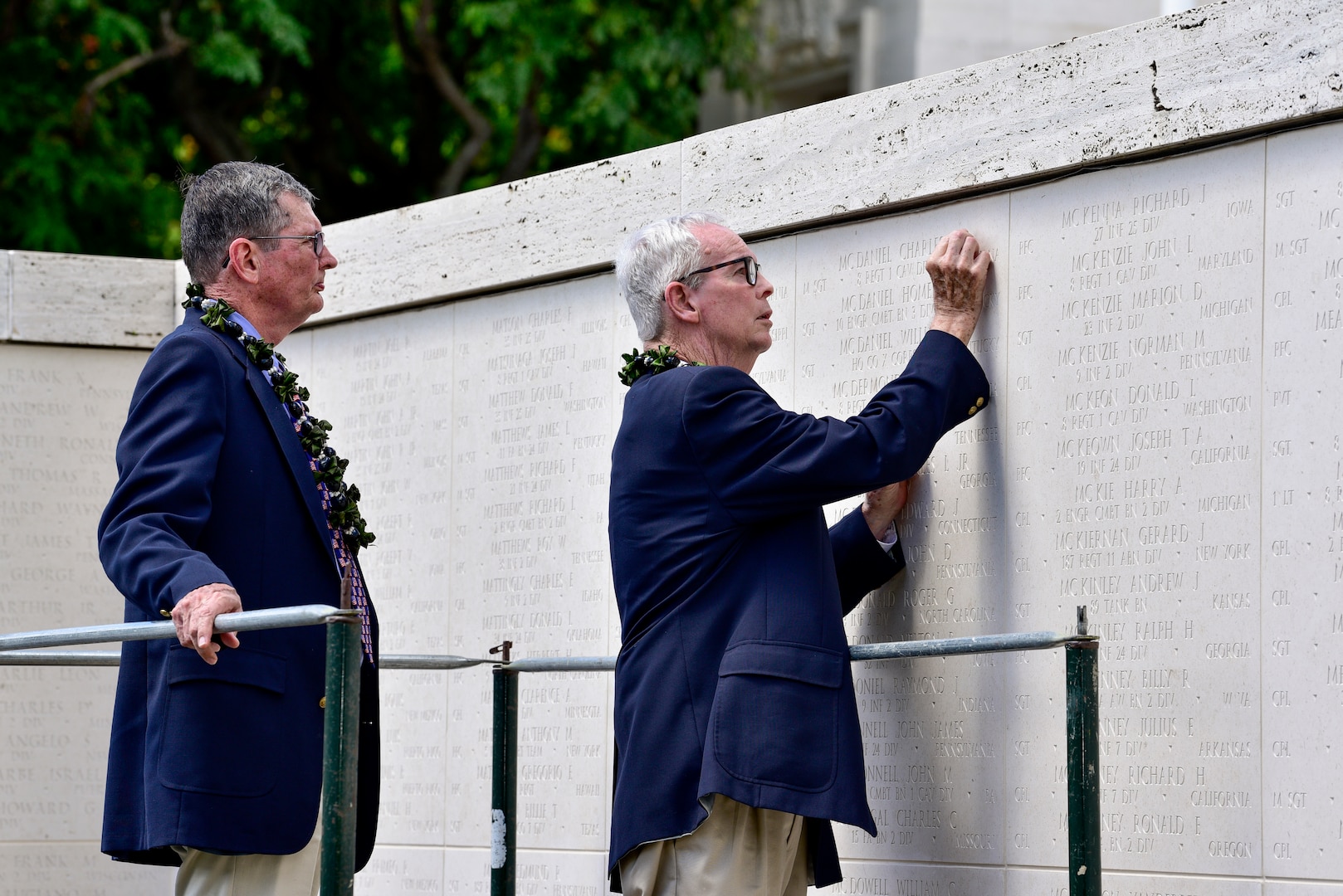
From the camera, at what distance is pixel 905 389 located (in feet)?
13.5

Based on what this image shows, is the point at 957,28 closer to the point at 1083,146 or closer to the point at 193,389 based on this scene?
the point at 1083,146

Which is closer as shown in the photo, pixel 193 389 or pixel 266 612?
pixel 266 612

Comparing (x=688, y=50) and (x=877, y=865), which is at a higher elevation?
(x=688, y=50)

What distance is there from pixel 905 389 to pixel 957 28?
36.0 feet

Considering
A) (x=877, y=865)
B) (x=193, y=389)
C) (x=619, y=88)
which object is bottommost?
(x=877, y=865)

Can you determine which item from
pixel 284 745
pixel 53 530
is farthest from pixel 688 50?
pixel 284 745

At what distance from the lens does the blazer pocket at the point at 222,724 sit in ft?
12.5

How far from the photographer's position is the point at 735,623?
3969 mm

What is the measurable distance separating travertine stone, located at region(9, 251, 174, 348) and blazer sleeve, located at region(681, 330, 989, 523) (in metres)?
3.62

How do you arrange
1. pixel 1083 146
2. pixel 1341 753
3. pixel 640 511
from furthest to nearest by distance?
pixel 1083 146 → pixel 640 511 → pixel 1341 753

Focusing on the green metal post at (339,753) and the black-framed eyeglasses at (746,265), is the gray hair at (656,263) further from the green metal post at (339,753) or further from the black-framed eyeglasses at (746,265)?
the green metal post at (339,753)

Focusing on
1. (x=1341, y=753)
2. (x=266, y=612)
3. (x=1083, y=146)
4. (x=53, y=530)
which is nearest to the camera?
(x=266, y=612)

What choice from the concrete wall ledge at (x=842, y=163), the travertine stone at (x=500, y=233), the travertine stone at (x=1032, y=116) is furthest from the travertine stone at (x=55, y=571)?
the travertine stone at (x=1032, y=116)

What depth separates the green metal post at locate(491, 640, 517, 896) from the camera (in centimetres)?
479
